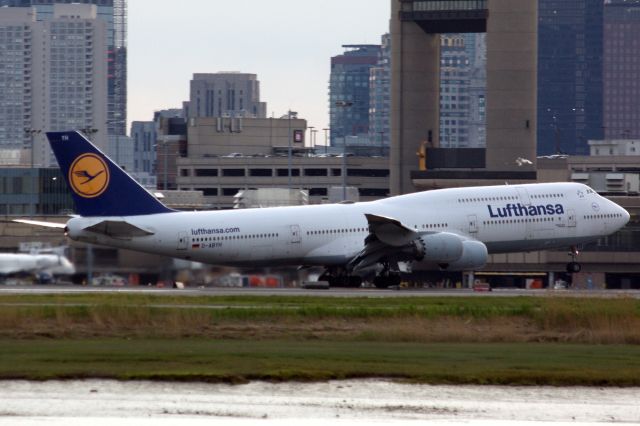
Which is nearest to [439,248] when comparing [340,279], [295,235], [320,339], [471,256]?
[471,256]

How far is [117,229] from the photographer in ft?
222

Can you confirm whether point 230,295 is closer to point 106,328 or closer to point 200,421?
point 106,328

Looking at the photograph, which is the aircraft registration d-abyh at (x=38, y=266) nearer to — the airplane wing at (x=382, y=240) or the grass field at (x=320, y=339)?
the grass field at (x=320, y=339)

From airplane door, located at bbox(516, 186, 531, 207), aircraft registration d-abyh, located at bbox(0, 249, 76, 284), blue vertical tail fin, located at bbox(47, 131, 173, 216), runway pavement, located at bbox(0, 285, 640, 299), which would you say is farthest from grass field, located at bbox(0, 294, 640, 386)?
airplane door, located at bbox(516, 186, 531, 207)

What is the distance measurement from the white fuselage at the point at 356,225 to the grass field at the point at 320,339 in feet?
36.3

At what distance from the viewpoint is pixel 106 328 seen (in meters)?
46.6

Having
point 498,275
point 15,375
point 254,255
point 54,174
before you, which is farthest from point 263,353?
point 54,174

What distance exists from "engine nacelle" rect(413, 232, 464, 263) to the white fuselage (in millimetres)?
1919

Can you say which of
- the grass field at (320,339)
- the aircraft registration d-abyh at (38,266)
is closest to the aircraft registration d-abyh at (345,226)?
the aircraft registration d-abyh at (38,266)

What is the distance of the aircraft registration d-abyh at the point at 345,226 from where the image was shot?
69.2m

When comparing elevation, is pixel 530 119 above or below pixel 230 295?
above

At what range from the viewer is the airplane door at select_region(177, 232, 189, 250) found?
6888 centimetres

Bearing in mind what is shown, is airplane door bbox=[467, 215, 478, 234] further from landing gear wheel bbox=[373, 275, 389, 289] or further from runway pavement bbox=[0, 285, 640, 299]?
runway pavement bbox=[0, 285, 640, 299]

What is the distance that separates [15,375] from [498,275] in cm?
6724
